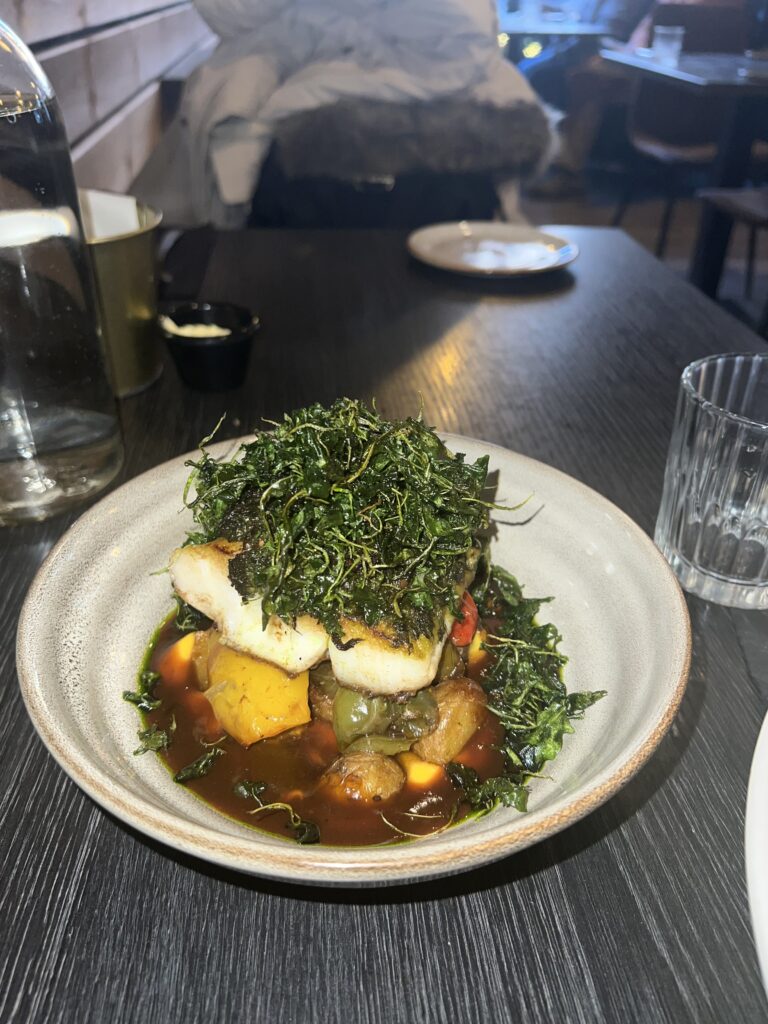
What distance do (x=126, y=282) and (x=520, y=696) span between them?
55.8 inches

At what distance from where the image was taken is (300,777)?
1.10 meters

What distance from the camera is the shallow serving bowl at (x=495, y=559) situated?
2.65 feet

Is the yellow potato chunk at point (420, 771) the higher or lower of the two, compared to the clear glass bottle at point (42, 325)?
lower

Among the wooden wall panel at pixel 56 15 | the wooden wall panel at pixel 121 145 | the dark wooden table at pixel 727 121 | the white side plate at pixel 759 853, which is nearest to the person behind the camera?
the white side plate at pixel 759 853

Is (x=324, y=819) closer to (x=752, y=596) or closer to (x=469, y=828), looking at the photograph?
(x=469, y=828)

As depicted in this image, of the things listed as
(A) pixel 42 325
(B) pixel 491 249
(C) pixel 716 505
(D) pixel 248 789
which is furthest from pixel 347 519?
(B) pixel 491 249

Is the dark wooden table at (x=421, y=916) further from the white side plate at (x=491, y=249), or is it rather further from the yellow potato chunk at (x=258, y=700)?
the white side plate at (x=491, y=249)

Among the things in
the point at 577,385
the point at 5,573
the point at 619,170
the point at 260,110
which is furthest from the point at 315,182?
the point at 619,170

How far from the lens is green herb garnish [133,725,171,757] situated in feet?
3.54

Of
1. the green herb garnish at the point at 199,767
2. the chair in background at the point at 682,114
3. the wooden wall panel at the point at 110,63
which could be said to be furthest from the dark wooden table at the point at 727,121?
the green herb garnish at the point at 199,767

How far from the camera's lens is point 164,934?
35.8 inches

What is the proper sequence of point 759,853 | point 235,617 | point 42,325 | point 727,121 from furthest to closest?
point 727,121 → point 42,325 → point 235,617 → point 759,853

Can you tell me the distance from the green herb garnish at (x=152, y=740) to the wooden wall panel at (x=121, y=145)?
11.9 feet

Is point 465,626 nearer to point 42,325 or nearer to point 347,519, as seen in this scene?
point 347,519
